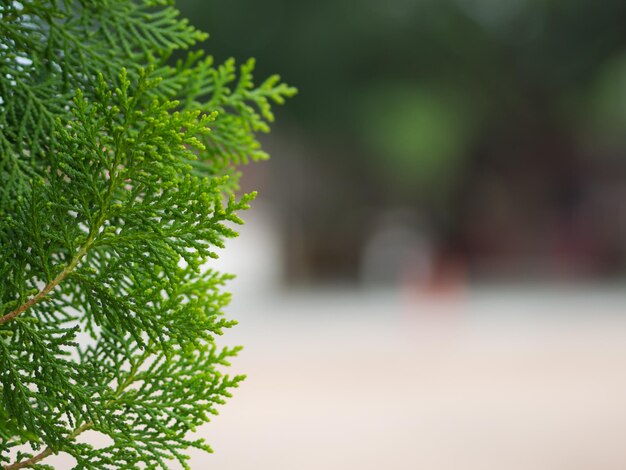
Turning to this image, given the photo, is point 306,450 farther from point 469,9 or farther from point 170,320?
point 469,9

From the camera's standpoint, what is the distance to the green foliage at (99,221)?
2.33 metres

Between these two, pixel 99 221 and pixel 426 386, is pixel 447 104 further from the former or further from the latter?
pixel 99 221

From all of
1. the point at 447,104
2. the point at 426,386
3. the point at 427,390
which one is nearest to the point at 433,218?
the point at 447,104

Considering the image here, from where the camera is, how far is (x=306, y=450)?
1077 cm

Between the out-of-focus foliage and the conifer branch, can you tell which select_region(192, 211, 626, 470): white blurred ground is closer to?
the out-of-focus foliage

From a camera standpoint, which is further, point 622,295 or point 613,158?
point 613,158

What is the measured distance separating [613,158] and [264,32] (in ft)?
→ 39.8

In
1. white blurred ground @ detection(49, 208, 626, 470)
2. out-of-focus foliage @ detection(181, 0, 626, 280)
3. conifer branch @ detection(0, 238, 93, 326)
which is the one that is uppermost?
out-of-focus foliage @ detection(181, 0, 626, 280)

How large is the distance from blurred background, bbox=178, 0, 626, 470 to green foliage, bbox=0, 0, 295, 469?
9.58 metres

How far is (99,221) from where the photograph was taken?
2338mm

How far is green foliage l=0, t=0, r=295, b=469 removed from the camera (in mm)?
2328

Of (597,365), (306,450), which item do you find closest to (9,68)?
(306,450)

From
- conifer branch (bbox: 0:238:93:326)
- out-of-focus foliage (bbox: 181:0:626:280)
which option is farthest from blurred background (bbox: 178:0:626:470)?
conifer branch (bbox: 0:238:93:326)

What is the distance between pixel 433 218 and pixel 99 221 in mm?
29221
